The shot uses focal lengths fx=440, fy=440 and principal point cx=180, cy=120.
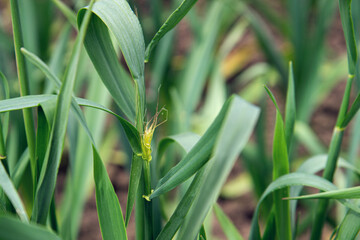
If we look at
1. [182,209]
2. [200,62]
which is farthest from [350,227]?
[200,62]

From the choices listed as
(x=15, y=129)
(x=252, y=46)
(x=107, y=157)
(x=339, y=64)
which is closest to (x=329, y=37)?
(x=252, y=46)

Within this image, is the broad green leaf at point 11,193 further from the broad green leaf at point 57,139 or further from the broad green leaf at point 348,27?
the broad green leaf at point 348,27

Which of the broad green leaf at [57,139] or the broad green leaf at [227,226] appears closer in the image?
the broad green leaf at [57,139]

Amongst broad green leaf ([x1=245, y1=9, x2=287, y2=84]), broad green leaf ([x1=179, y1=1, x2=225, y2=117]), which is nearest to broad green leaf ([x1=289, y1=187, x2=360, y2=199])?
broad green leaf ([x1=179, y1=1, x2=225, y2=117])

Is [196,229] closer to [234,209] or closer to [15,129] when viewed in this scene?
[15,129]

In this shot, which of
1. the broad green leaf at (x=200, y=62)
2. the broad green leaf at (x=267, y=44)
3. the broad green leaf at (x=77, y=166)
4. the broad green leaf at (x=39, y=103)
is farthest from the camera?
the broad green leaf at (x=267, y=44)

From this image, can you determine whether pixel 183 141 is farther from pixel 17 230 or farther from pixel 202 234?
pixel 17 230

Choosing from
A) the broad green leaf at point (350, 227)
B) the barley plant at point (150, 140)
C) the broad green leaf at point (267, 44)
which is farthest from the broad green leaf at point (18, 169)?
the broad green leaf at point (267, 44)
